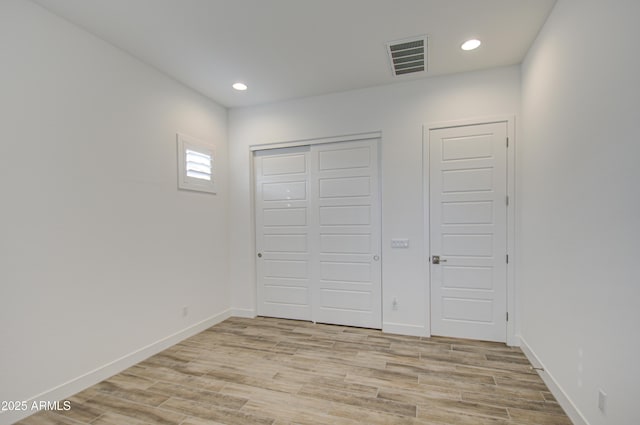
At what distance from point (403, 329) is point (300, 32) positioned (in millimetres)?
3478

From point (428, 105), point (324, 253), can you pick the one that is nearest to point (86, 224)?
point (324, 253)

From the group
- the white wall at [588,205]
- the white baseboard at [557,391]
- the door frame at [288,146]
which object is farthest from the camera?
the door frame at [288,146]

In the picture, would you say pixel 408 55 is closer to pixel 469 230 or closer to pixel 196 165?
pixel 469 230

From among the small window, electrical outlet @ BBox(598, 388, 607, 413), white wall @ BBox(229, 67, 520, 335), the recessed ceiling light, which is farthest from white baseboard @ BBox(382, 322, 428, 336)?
the recessed ceiling light

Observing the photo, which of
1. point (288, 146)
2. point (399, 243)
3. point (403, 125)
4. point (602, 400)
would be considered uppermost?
point (403, 125)

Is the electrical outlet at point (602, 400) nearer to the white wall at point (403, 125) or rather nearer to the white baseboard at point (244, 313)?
the white wall at point (403, 125)

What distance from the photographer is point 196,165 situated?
371 centimetres

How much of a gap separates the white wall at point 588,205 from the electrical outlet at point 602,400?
0.03 m

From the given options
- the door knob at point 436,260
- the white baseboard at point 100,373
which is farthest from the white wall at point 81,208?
the door knob at point 436,260

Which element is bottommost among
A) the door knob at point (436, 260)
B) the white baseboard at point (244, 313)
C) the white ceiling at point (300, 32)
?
the white baseboard at point (244, 313)

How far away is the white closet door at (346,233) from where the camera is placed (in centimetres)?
371

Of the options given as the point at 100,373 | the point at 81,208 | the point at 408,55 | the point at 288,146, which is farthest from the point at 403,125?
the point at 100,373

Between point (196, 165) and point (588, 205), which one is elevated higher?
point (196, 165)

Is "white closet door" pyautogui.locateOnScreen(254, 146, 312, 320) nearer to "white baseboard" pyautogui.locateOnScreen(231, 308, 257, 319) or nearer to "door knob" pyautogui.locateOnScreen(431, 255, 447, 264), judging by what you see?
"white baseboard" pyautogui.locateOnScreen(231, 308, 257, 319)
